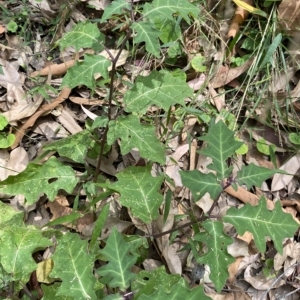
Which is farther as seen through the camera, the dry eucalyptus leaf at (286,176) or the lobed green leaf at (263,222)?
the dry eucalyptus leaf at (286,176)

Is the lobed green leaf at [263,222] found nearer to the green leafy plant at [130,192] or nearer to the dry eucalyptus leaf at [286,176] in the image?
the green leafy plant at [130,192]

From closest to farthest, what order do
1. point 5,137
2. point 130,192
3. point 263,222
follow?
point 263,222 < point 130,192 < point 5,137

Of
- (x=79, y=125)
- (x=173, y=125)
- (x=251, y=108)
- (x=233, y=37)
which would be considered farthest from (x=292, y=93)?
(x=79, y=125)

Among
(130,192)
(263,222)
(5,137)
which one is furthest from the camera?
(5,137)

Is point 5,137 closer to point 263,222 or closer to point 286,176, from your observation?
point 263,222

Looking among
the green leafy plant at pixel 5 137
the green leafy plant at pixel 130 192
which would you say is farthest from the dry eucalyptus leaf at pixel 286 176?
the green leafy plant at pixel 5 137

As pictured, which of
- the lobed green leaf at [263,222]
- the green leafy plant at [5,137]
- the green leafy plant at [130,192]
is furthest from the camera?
the green leafy plant at [5,137]

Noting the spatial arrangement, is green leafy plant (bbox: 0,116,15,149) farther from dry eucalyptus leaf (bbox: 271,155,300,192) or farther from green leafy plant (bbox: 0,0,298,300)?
dry eucalyptus leaf (bbox: 271,155,300,192)

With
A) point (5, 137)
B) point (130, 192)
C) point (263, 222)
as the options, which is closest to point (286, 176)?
point (263, 222)

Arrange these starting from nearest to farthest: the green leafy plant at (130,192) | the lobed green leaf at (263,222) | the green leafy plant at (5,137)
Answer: the green leafy plant at (130,192), the lobed green leaf at (263,222), the green leafy plant at (5,137)

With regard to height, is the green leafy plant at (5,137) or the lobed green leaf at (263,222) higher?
the lobed green leaf at (263,222)
